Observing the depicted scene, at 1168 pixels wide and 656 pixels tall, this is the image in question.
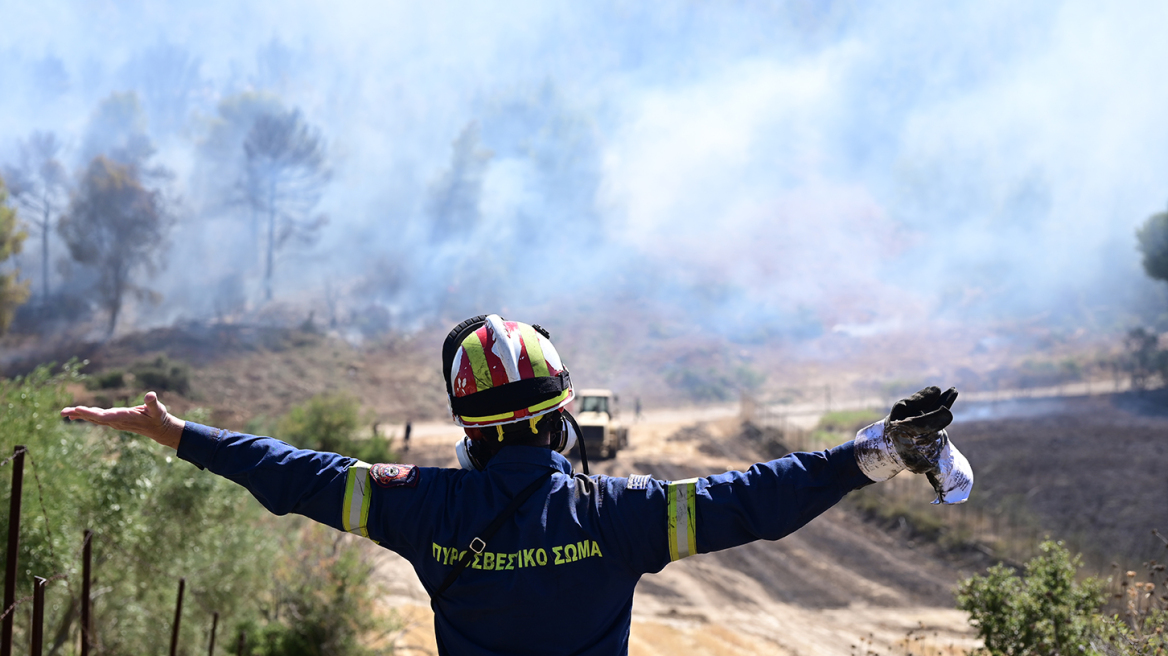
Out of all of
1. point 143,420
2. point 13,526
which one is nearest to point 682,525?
point 143,420

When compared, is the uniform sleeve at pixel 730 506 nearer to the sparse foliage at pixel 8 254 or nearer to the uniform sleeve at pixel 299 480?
the uniform sleeve at pixel 299 480

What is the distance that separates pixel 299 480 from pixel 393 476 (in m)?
0.30

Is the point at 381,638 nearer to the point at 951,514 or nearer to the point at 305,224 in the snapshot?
the point at 951,514

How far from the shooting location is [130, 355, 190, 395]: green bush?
34.3m

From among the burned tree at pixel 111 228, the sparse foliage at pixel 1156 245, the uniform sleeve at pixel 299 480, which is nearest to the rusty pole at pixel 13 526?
A: the uniform sleeve at pixel 299 480

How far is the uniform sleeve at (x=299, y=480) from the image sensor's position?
2.24m

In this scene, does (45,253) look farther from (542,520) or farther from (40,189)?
(542,520)

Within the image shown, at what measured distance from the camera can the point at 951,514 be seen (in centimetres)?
1905

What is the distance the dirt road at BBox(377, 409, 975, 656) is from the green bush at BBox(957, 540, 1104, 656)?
6461 millimetres

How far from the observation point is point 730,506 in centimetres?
200

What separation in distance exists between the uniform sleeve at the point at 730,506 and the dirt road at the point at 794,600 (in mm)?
9778

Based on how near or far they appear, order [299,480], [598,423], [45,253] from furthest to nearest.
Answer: [45,253] < [598,423] < [299,480]

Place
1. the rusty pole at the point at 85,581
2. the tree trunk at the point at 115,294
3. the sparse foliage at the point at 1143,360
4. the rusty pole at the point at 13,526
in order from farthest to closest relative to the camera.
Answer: the tree trunk at the point at 115,294
the sparse foliage at the point at 1143,360
the rusty pole at the point at 85,581
the rusty pole at the point at 13,526

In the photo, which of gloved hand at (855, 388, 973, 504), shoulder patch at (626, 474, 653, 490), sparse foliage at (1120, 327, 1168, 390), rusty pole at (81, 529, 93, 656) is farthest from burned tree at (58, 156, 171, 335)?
sparse foliage at (1120, 327, 1168, 390)
